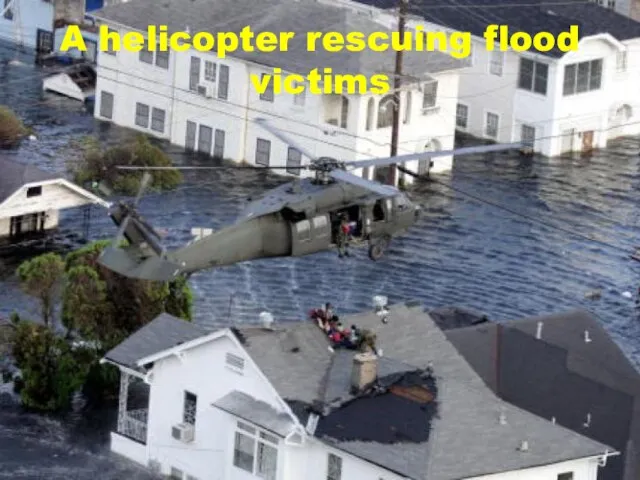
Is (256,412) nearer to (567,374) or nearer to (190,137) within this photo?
(567,374)

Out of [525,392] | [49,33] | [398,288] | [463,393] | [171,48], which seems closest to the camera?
[463,393]

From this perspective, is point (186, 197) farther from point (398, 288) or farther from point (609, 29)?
point (609, 29)

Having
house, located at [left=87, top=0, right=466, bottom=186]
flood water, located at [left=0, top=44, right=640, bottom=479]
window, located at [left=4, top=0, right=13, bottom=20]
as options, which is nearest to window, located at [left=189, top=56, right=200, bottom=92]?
house, located at [left=87, top=0, right=466, bottom=186]

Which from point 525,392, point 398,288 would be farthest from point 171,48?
point 525,392

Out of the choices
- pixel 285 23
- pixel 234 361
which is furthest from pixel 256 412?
pixel 285 23

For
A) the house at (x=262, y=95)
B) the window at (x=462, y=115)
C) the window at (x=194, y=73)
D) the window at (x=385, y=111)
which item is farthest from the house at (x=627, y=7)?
the window at (x=194, y=73)
